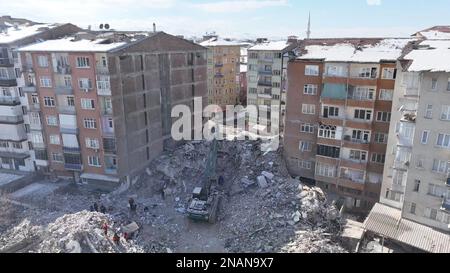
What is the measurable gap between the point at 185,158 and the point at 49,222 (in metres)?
19.5

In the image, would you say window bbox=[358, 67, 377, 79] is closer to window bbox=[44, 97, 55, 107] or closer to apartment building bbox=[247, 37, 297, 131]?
apartment building bbox=[247, 37, 297, 131]

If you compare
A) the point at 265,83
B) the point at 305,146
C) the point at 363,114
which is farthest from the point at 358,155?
the point at 265,83

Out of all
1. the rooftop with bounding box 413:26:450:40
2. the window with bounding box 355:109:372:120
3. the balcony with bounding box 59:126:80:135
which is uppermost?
the rooftop with bounding box 413:26:450:40

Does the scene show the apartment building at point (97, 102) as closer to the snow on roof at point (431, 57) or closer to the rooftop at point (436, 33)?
the snow on roof at point (431, 57)

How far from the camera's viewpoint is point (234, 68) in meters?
79.7

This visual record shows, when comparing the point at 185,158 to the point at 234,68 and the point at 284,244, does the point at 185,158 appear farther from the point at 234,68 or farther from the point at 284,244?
the point at 234,68

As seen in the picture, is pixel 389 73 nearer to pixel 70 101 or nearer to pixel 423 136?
pixel 423 136

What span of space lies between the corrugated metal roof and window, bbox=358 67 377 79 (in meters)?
14.2

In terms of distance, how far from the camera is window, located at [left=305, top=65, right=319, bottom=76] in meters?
39.1

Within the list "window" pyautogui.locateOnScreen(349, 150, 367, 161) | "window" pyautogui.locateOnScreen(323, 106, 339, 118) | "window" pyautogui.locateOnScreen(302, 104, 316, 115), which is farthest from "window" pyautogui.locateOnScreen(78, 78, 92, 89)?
"window" pyautogui.locateOnScreen(349, 150, 367, 161)

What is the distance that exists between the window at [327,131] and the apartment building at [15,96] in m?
38.2

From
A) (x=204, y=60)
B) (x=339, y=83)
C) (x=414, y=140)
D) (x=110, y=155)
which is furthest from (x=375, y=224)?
(x=204, y=60)

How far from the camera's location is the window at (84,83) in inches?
1593

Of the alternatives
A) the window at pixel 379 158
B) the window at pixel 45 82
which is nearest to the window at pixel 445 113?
the window at pixel 379 158
